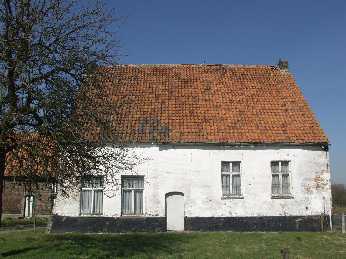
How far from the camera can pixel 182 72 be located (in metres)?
25.9

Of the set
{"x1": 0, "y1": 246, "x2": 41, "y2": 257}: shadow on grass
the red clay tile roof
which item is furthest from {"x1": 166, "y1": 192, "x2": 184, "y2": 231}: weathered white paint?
{"x1": 0, "y1": 246, "x2": 41, "y2": 257}: shadow on grass

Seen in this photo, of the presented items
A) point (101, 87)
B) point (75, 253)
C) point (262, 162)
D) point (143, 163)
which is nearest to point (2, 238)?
point (75, 253)

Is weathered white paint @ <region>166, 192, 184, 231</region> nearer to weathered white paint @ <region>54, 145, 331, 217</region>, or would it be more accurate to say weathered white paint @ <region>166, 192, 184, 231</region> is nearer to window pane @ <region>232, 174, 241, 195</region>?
weathered white paint @ <region>54, 145, 331, 217</region>

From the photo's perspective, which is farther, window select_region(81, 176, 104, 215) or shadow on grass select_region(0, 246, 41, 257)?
window select_region(81, 176, 104, 215)

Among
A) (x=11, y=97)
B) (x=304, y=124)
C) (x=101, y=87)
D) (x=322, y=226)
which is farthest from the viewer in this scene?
(x=304, y=124)

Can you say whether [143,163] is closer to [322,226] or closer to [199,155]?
[199,155]

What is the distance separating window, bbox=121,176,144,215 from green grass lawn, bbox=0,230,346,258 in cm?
187

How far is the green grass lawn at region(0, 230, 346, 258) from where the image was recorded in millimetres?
14508

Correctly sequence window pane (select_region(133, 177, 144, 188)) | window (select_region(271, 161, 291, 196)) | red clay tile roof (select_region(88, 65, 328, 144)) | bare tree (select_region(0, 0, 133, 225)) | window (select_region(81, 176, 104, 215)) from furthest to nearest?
red clay tile roof (select_region(88, 65, 328, 144)), window (select_region(271, 161, 291, 196)), window pane (select_region(133, 177, 144, 188)), window (select_region(81, 176, 104, 215)), bare tree (select_region(0, 0, 133, 225))

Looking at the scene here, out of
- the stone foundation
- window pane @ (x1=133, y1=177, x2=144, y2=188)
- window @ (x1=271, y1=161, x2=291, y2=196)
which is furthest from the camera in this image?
window @ (x1=271, y1=161, x2=291, y2=196)

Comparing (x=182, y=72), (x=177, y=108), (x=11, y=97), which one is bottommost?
(x=11, y=97)

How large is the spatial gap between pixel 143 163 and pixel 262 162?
5762 mm

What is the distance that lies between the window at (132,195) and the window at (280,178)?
21.1ft

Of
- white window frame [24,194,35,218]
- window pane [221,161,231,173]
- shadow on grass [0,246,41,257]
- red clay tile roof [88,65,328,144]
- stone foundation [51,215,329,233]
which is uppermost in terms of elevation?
red clay tile roof [88,65,328,144]
